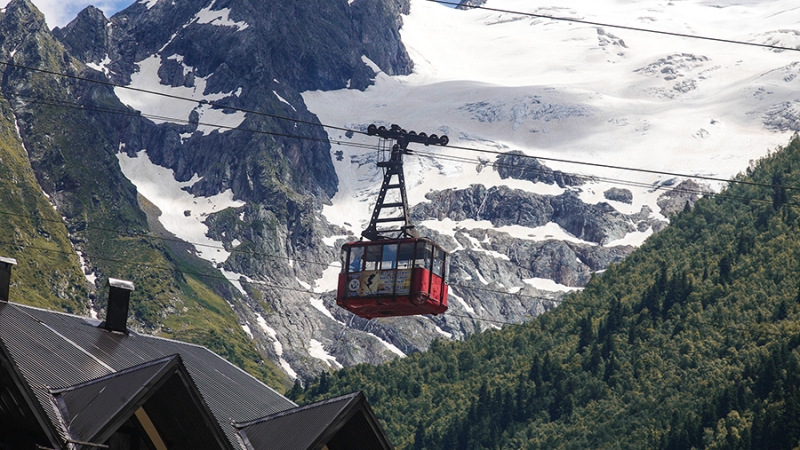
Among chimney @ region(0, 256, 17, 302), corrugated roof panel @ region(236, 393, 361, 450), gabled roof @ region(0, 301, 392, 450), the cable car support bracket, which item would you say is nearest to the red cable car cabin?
the cable car support bracket

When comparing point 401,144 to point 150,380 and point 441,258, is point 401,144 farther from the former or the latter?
point 150,380

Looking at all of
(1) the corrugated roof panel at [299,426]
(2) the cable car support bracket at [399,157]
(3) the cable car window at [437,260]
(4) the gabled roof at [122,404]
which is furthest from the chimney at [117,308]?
(3) the cable car window at [437,260]

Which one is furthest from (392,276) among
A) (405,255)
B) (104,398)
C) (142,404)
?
(104,398)

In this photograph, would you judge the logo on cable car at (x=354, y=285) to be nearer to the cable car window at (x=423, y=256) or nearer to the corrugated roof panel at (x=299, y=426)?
the cable car window at (x=423, y=256)

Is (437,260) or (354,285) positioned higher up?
(437,260)

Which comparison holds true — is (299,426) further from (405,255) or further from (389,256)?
(389,256)

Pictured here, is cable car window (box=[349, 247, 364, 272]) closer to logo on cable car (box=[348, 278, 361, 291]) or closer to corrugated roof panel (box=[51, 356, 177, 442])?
logo on cable car (box=[348, 278, 361, 291])
